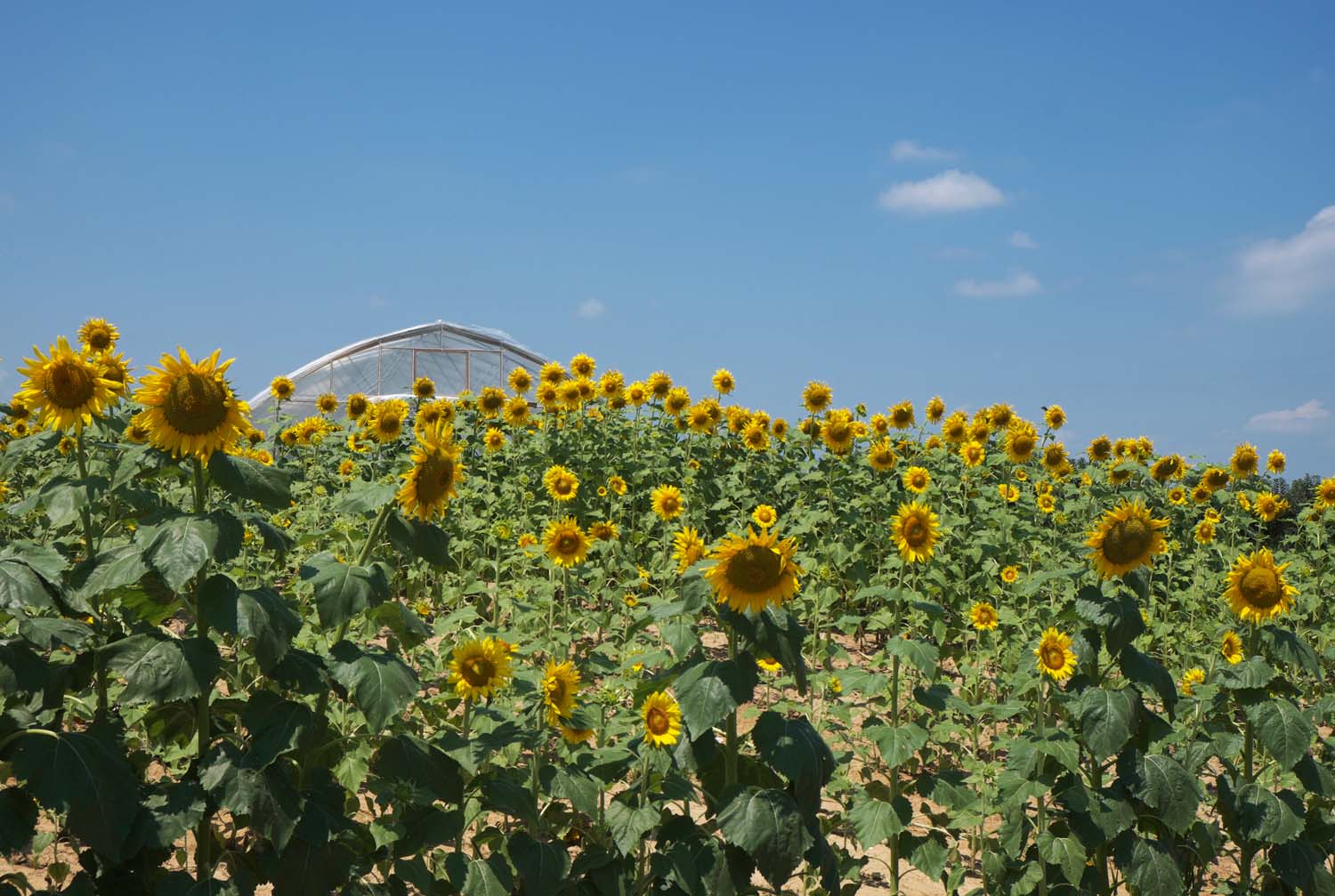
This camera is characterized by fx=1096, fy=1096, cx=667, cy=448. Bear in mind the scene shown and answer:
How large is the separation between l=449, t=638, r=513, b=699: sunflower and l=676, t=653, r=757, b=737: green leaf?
0.72m

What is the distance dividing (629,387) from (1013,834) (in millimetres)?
6914

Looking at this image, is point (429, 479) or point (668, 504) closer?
point (429, 479)

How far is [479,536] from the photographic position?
8.65 meters

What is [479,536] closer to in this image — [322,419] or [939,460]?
[322,419]

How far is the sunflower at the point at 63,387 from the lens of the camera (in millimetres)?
3510

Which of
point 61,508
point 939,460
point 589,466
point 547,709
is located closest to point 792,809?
point 547,709

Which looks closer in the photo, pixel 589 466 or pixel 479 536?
pixel 479 536

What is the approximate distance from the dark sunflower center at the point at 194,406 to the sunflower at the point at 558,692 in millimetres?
1333

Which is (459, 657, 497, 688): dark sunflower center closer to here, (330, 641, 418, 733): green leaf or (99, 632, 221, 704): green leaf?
(330, 641, 418, 733): green leaf

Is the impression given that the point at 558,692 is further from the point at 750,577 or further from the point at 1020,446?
the point at 1020,446

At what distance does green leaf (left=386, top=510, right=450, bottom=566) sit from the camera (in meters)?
3.15

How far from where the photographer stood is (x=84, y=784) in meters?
2.94

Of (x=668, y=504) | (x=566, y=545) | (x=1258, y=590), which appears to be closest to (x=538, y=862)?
(x=566, y=545)

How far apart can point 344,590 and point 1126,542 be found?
9.34 feet
